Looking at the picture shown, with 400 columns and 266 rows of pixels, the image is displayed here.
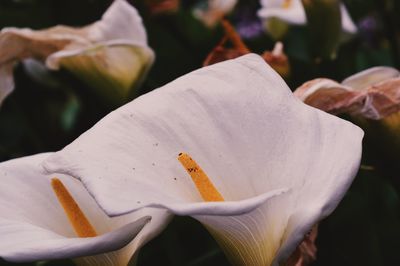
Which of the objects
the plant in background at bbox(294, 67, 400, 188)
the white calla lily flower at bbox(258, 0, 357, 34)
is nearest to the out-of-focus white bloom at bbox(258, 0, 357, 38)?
the white calla lily flower at bbox(258, 0, 357, 34)

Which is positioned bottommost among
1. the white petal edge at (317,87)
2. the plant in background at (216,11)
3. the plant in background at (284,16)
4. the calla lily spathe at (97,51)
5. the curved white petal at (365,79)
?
the plant in background at (216,11)

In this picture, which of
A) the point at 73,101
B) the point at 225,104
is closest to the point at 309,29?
the point at 225,104

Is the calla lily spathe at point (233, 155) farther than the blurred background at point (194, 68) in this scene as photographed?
No

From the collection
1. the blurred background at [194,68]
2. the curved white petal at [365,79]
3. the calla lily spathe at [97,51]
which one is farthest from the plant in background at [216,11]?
the curved white petal at [365,79]

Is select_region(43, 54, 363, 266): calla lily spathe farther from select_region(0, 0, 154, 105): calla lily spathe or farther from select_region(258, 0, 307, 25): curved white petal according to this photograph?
select_region(258, 0, 307, 25): curved white petal

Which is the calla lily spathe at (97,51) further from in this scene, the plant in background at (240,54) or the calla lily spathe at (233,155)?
the calla lily spathe at (233,155)

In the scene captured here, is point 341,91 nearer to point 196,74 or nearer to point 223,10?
point 196,74
